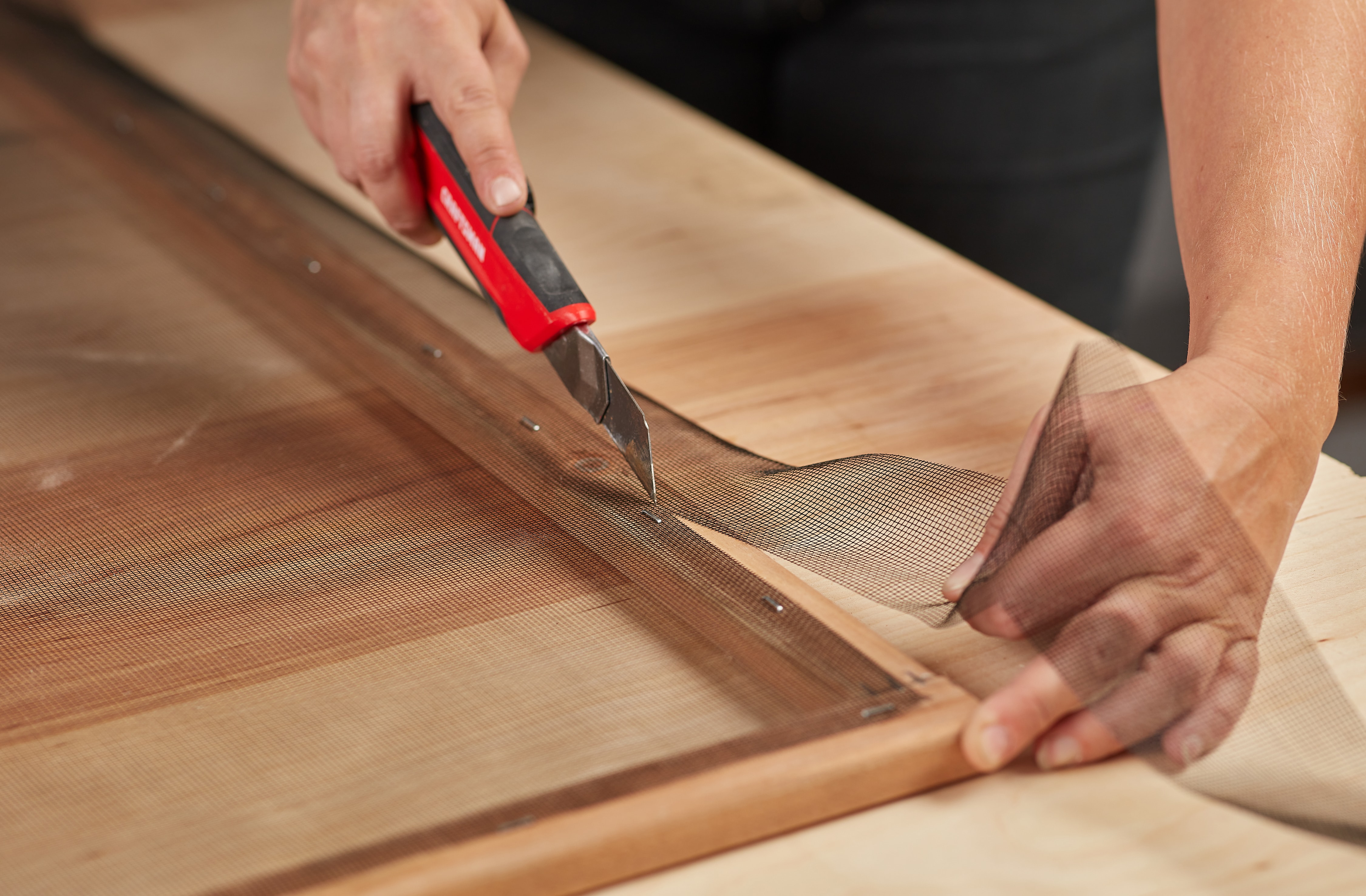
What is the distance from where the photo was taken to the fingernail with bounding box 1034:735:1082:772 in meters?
0.52

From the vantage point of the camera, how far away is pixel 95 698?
0.54 meters

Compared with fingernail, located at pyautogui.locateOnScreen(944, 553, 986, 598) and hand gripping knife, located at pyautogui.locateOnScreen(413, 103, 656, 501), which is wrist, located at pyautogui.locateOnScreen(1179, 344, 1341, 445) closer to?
fingernail, located at pyautogui.locateOnScreen(944, 553, 986, 598)

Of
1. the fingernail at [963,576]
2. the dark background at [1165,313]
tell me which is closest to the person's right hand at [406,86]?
the fingernail at [963,576]

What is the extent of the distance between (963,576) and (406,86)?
0.52 m

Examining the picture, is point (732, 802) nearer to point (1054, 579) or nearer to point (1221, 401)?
point (1054, 579)

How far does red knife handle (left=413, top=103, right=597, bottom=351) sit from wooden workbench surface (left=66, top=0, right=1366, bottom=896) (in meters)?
0.13

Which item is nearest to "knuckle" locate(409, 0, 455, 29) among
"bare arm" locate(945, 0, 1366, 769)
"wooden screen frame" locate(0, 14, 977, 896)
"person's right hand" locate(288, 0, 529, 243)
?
"person's right hand" locate(288, 0, 529, 243)

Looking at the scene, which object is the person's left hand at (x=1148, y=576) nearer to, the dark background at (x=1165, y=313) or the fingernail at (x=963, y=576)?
the fingernail at (x=963, y=576)

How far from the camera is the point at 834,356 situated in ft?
2.80

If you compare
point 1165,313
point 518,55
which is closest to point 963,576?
point 518,55

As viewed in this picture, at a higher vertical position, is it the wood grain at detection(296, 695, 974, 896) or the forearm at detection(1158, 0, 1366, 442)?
the forearm at detection(1158, 0, 1366, 442)

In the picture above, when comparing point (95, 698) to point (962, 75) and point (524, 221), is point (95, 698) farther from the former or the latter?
point (962, 75)

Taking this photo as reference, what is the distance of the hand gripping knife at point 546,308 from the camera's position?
2.20 ft

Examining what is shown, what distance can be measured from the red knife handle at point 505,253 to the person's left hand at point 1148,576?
0.27 m
